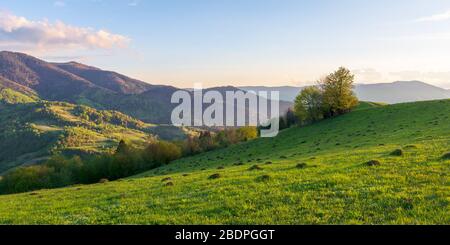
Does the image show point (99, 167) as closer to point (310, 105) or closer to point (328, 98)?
point (310, 105)

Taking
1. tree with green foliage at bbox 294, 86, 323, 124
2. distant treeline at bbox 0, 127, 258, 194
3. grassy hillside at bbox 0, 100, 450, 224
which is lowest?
distant treeline at bbox 0, 127, 258, 194

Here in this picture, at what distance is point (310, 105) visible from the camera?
96.5 m

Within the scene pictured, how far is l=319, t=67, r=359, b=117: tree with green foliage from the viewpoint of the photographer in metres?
90.3

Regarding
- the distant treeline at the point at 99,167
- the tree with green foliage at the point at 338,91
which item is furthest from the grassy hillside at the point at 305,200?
the distant treeline at the point at 99,167

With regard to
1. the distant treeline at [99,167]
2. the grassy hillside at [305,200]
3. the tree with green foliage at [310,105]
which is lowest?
the distant treeline at [99,167]

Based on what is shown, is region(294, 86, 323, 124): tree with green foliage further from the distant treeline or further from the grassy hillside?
the grassy hillside

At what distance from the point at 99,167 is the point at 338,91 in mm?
67430

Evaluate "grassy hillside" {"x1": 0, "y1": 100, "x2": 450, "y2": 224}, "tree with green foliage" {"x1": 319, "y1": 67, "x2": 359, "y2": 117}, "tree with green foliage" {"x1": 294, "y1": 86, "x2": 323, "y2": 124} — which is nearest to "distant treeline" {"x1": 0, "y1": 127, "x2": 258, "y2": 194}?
"tree with green foliage" {"x1": 294, "y1": 86, "x2": 323, "y2": 124}

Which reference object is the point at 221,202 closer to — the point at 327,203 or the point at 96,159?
the point at 327,203

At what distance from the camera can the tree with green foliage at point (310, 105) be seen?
94988 millimetres

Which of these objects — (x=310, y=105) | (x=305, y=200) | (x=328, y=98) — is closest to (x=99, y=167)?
(x=310, y=105)

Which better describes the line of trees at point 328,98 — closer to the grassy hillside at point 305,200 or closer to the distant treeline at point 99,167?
the distant treeline at point 99,167

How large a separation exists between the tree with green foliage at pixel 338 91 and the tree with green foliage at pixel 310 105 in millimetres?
2385

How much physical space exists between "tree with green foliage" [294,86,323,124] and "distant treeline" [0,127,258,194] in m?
24.7
